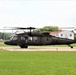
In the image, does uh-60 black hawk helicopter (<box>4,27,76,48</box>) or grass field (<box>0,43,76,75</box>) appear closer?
grass field (<box>0,43,76,75</box>)

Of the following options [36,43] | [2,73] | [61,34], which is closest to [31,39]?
[36,43]

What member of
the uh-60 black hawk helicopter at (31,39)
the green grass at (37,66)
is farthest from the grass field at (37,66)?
the uh-60 black hawk helicopter at (31,39)

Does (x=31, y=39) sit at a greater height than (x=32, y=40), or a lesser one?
greater

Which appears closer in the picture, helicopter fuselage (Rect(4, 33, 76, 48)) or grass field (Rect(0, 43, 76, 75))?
grass field (Rect(0, 43, 76, 75))

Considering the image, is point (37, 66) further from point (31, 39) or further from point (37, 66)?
point (31, 39)

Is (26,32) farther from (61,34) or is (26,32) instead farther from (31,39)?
(61,34)


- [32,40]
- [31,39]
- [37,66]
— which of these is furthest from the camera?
[32,40]

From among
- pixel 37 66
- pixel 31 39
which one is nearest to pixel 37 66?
pixel 37 66

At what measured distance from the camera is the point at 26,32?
5062cm

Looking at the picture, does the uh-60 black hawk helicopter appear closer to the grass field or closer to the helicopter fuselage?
the helicopter fuselage

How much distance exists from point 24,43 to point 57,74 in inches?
1420

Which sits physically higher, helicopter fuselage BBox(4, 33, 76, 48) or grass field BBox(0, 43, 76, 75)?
helicopter fuselage BBox(4, 33, 76, 48)

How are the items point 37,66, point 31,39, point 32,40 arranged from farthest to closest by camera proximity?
point 32,40, point 31,39, point 37,66

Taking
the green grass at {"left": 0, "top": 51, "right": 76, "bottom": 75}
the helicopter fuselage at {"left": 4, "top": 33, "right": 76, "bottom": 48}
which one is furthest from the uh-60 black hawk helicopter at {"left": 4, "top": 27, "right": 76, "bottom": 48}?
the green grass at {"left": 0, "top": 51, "right": 76, "bottom": 75}
